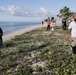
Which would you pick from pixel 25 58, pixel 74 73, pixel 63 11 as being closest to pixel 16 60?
pixel 25 58

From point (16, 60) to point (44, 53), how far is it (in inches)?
92.0

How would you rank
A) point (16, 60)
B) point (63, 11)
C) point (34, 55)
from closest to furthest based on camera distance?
1. point (16, 60)
2. point (34, 55)
3. point (63, 11)

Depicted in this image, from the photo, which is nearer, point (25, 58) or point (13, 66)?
point (13, 66)

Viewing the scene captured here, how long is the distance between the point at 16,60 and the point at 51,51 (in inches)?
112

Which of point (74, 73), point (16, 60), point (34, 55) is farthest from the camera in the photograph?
point (34, 55)

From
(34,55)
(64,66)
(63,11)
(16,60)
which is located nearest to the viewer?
(64,66)

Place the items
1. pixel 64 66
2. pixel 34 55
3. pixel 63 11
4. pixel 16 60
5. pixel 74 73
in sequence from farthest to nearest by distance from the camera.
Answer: pixel 63 11, pixel 34 55, pixel 16 60, pixel 64 66, pixel 74 73

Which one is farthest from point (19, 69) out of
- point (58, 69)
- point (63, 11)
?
point (63, 11)

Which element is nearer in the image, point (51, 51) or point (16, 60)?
point (16, 60)

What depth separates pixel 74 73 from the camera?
12727 millimetres

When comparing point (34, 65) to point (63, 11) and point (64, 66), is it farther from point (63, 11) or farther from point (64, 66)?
point (63, 11)

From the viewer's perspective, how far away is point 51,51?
17.2 metres

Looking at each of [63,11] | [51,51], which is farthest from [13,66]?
[63,11]

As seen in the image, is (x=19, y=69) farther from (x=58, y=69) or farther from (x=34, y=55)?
(x=34, y=55)
